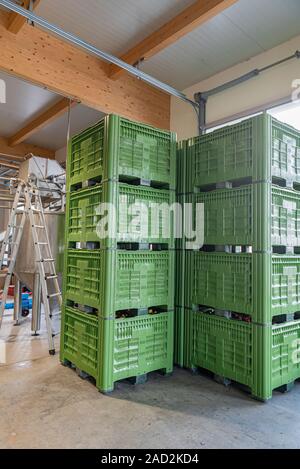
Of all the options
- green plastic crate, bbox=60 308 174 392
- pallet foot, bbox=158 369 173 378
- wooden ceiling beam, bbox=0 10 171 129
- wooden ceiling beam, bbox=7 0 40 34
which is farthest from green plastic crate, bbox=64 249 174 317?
wooden ceiling beam, bbox=7 0 40 34

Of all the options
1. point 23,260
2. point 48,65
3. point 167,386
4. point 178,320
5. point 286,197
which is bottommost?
point 167,386

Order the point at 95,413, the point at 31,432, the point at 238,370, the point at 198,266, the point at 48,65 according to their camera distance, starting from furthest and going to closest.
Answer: the point at 48,65 < the point at 198,266 < the point at 238,370 < the point at 95,413 < the point at 31,432

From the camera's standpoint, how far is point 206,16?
3.61 meters

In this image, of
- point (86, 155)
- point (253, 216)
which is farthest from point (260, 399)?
point (86, 155)

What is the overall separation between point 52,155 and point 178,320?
20.9ft

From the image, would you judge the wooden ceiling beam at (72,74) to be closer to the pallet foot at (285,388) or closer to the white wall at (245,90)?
the white wall at (245,90)

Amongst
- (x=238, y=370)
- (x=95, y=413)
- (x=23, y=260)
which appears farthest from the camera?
(x=23, y=260)

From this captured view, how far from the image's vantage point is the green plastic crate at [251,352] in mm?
2785

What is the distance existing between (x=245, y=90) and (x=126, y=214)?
10.1ft

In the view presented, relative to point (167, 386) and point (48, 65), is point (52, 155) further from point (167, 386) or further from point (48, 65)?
point (167, 386)

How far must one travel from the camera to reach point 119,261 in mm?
3027

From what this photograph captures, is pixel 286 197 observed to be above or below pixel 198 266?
above

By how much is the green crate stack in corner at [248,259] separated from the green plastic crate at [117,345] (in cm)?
37

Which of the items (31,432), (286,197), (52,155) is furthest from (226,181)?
(52,155)
